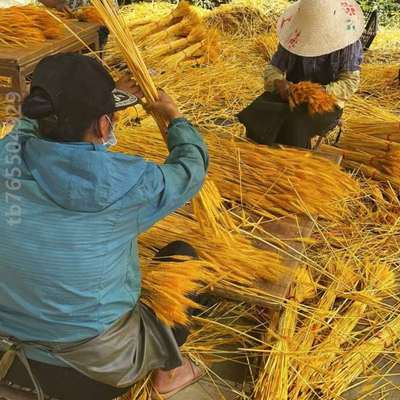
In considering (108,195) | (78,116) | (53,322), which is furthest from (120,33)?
(53,322)

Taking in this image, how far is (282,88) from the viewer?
2842 mm

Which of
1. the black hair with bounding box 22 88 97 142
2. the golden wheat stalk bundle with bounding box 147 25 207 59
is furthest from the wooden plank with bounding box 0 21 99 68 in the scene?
the black hair with bounding box 22 88 97 142

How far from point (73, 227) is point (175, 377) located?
778 mm

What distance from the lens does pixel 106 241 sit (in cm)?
123

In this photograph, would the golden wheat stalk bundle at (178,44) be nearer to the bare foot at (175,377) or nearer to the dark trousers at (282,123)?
the dark trousers at (282,123)

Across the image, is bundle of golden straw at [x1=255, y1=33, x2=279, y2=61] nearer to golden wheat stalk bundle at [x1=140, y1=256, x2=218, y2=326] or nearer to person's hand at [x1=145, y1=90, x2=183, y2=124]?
person's hand at [x1=145, y1=90, x2=183, y2=124]

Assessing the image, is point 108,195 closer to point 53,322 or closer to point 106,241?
point 106,241

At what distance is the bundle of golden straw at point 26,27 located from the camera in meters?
3.35

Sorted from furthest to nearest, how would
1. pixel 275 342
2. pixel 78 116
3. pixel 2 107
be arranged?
pixel 2 107
pixel 275 342
pixel 78 116

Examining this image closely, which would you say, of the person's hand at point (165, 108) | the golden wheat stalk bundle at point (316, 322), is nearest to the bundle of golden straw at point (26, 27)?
the person's hand at point (165, 108)

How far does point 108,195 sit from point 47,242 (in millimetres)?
176

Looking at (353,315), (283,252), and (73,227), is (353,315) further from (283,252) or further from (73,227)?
(73,227)

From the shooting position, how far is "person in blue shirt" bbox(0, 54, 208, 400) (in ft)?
3.78

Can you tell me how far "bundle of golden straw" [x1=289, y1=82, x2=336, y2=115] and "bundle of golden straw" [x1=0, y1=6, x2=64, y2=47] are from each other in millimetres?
1772
